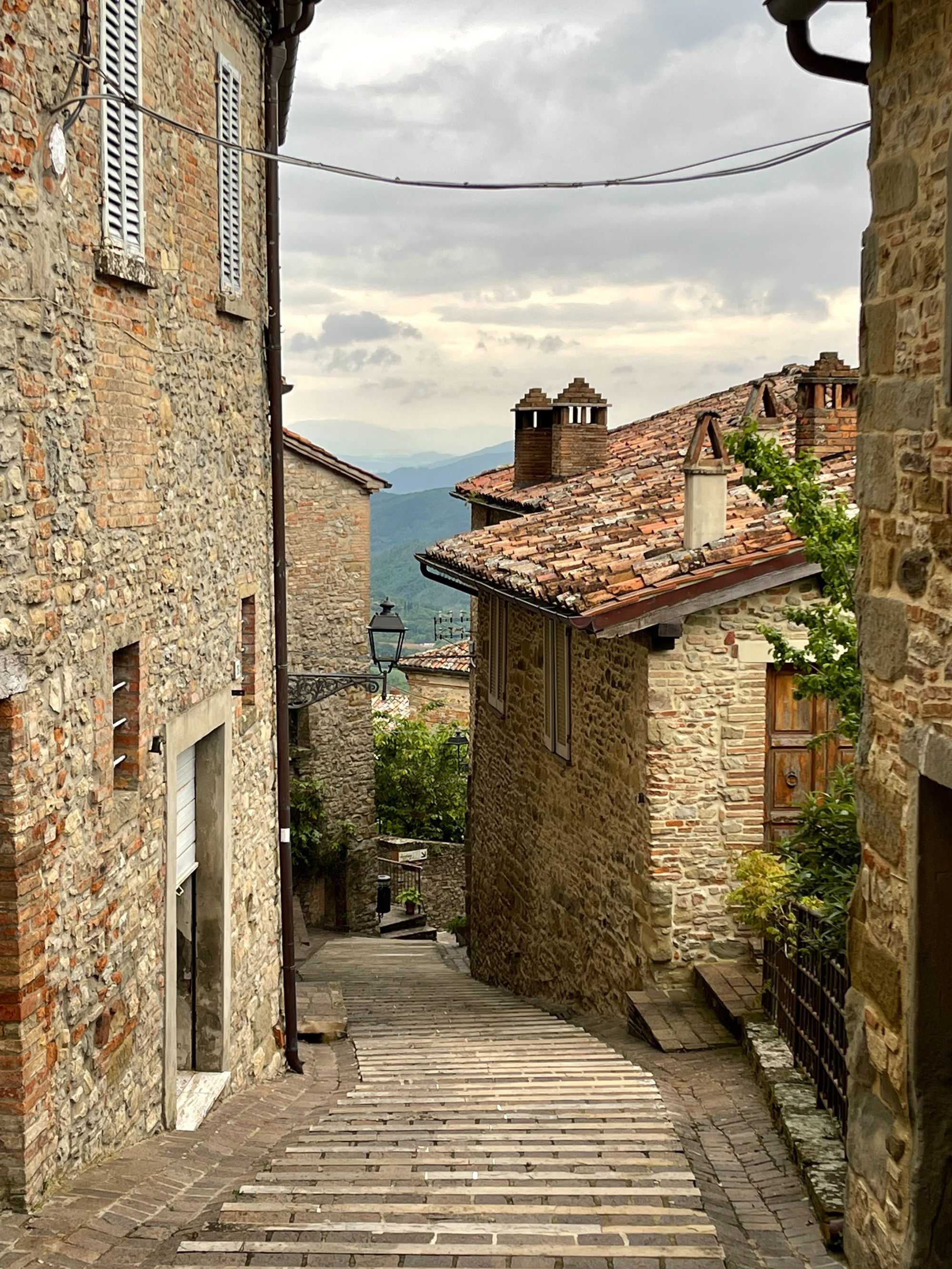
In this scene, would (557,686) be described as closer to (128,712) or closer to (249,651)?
(249,651)

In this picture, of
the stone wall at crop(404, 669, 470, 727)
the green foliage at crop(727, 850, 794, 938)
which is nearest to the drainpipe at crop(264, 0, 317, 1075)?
the green foliage at crop(727, 850, 794, 938)

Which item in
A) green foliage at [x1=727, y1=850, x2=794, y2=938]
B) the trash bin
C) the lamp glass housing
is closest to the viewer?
green foliage at [x1=727, y1=850, x2=794, y2=938]

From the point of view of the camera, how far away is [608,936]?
32.9ft

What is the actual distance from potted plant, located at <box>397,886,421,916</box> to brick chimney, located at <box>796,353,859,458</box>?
47.7 ft

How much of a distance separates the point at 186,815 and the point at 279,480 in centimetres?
Answer: 286

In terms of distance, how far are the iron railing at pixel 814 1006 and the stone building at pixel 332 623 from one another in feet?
47.6

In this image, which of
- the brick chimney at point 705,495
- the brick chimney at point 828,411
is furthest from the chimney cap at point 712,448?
the brick chimney at point 828,411

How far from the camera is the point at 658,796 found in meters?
9.02

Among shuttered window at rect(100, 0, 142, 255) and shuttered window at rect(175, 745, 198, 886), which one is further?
shuttered window at rect(175, 745, 198, 886)

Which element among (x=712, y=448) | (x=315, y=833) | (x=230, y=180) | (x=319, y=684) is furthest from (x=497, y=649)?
(x=315, y=833)

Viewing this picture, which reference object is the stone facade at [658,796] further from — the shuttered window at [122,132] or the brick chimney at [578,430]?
the brick chimney at [578,430]

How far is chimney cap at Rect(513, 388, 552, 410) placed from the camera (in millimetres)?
18219

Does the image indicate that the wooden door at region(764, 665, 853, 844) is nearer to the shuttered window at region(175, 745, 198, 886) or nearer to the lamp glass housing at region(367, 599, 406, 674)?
the shuttered window at region(175, 745, 198, 886)

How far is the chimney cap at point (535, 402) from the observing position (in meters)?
18.2
